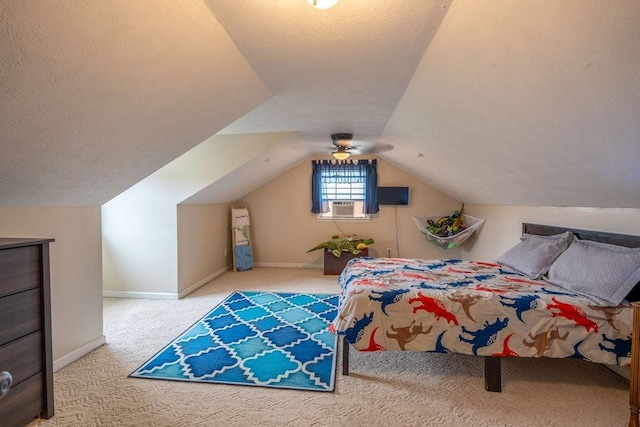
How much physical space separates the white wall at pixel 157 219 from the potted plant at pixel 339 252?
2223 mm

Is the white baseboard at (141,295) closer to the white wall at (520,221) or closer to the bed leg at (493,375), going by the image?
the bed leg at (493,375)

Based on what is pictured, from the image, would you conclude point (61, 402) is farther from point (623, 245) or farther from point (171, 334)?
point (623, 245)

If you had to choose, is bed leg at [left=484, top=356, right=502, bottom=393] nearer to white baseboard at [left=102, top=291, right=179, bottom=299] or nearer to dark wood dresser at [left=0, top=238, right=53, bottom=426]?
dark wood dresser at [left=0, top=238, right=53, bottom=426]

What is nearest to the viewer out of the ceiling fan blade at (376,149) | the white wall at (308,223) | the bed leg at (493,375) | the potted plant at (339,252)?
the bed leg at (493,375)

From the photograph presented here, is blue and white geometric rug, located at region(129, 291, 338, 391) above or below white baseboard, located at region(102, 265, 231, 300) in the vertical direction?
below

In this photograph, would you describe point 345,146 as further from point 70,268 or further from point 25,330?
point 25,330

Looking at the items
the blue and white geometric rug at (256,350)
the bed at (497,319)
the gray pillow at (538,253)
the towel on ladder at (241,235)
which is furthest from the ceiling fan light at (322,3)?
the towel on ladder at (241,235)

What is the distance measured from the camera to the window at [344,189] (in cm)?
586

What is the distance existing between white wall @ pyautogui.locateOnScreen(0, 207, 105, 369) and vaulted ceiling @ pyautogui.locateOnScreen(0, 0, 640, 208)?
0.14m

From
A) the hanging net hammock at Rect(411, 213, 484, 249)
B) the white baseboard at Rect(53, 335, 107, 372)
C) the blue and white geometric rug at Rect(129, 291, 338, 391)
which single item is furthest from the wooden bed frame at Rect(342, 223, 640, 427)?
the white baseboard at Rect(53, 335, 107, 372)

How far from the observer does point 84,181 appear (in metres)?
2.29

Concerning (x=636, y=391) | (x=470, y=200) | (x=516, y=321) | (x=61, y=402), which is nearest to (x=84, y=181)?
(x=61, y=402)

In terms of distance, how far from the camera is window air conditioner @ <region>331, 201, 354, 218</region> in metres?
5.98

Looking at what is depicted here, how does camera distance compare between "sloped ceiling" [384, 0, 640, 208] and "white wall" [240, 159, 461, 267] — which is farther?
"white wall" [240, 159, 461, 267]
